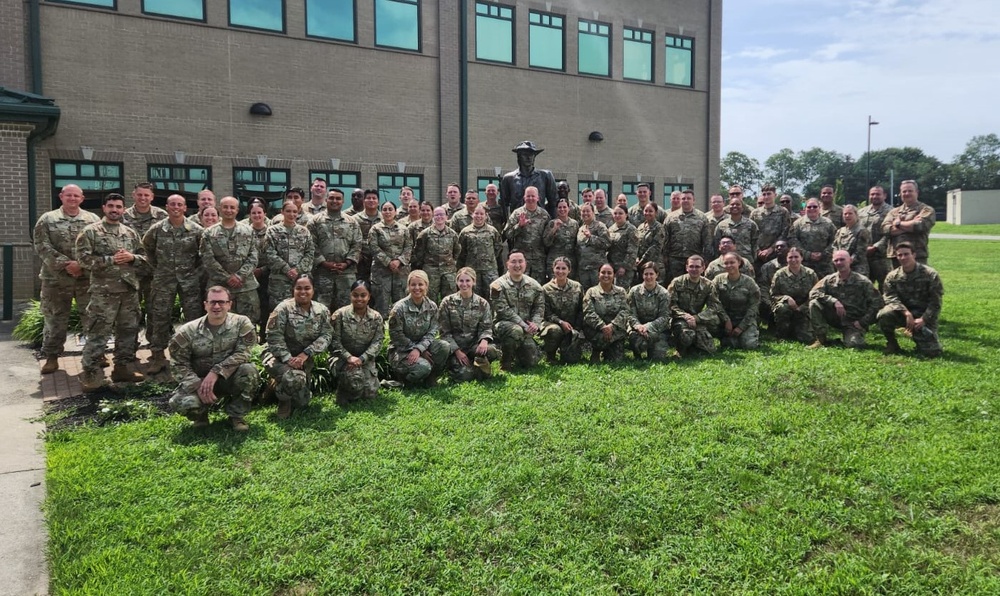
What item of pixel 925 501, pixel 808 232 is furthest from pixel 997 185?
pixel 925 501

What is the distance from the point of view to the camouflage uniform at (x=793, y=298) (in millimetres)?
9711

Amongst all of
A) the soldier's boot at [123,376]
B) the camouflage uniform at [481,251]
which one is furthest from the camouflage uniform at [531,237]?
the soldier's boot at [123,376]

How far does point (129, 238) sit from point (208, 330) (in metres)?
2.47

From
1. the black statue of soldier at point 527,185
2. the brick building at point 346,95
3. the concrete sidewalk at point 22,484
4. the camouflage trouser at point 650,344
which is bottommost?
the concrete sidewalk at point 22,484

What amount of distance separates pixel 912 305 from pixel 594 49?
1436 centimetres

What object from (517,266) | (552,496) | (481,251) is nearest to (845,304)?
(517,266)

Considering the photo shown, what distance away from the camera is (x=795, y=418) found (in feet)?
20.0

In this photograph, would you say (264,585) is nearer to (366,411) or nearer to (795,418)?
(366,411)

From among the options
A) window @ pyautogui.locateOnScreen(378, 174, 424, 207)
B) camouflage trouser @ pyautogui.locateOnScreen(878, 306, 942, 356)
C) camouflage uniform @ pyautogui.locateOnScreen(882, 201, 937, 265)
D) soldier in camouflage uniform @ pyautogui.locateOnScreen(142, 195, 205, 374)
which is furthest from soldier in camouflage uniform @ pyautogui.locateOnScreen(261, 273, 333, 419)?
window @ pyautogui.locateOnScreen(378, 174, 424, 207)

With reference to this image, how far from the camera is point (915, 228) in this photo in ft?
32.8

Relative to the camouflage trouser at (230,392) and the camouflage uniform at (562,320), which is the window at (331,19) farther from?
the camouflage trouser at (230,392)

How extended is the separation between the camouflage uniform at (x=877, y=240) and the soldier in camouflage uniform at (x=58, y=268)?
37.3ft

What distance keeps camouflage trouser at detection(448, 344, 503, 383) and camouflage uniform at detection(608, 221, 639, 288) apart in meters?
3.47

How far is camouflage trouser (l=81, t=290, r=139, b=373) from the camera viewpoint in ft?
23.7
